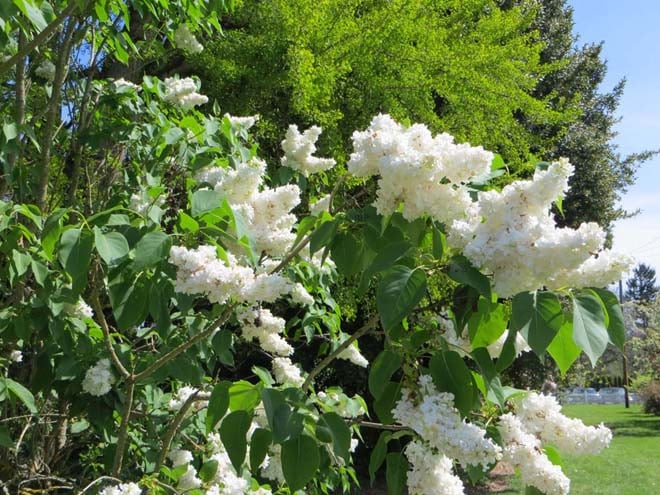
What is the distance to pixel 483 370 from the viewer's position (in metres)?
1.36

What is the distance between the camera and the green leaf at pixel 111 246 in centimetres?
144

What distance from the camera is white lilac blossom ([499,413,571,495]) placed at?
56.1 inches

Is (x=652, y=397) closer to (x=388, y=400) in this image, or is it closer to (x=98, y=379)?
(x=98, y=379)

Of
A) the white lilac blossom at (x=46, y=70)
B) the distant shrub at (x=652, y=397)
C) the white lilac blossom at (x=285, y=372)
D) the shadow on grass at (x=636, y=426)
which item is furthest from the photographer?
the distant shrub at (x=652, y=397)

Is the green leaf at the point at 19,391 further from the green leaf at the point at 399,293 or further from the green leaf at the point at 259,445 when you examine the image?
the green leaf at the point at 399,293

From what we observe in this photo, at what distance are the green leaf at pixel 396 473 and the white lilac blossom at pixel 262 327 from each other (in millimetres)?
714

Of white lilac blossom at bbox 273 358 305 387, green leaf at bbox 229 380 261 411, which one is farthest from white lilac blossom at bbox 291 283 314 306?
green leaf at bbox 229 380 261 411

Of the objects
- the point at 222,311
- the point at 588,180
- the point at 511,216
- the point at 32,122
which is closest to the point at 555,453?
the point at 511,216

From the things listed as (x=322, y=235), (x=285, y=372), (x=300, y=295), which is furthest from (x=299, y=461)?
(x=300, y=295)

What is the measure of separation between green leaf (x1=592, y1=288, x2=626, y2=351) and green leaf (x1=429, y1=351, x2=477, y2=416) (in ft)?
0.91

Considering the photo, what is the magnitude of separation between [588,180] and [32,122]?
10.7 metres

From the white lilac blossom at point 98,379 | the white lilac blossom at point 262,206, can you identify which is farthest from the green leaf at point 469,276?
the white lilac blossom at point 98,379

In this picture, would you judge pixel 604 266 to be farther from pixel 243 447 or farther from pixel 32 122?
pixel 32 122

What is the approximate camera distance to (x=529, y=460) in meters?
1.46
